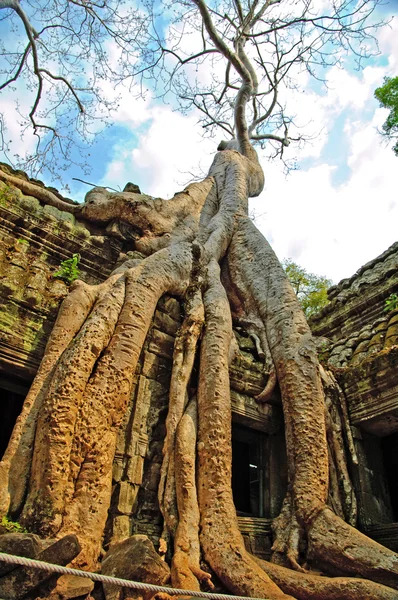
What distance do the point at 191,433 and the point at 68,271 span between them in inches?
71.4

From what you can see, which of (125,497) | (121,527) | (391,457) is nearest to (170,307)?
(125,497)

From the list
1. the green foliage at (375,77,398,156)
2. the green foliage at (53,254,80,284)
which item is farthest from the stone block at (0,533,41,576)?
the green foliage at (375,77,398,156)

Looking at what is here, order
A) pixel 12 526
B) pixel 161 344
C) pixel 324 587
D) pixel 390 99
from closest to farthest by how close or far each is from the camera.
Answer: pixel 12 526
pixel 324 587
pixel 161 344
pixel 390 99

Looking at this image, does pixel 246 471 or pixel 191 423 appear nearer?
pixel 191 423

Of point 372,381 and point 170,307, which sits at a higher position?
point 170,307

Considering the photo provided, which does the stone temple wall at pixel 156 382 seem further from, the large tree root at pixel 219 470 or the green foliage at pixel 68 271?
the large tree root at pixel 219 470

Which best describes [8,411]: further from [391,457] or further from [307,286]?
[307,286]

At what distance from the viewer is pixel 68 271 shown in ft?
12.1

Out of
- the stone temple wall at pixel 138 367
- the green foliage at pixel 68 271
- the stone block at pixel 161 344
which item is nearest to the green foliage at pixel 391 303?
the stone temple wall at pixel 138 367

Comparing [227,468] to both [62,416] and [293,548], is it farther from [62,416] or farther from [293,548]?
[62,416]

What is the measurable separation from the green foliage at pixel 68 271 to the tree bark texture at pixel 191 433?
14.7 inches

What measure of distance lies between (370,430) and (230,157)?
4.87m

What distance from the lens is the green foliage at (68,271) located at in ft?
12.0

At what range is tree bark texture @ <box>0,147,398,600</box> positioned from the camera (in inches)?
92.0
